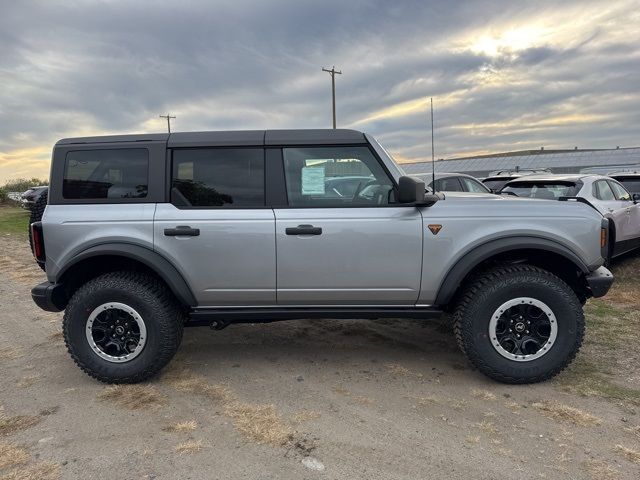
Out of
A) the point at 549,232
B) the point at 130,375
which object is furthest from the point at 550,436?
the point at 130,375

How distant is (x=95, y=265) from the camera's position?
3793mm

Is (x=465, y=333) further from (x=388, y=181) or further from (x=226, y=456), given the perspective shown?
(x=226, y=456)

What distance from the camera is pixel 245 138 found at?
368cm

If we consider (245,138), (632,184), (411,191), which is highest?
(245,138)

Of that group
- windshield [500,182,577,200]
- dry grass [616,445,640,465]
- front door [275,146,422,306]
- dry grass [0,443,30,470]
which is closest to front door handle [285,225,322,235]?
front door [275,146,422,306]

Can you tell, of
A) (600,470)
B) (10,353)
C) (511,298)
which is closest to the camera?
(600,470)

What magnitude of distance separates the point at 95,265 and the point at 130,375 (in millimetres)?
926

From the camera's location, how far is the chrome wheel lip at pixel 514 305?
11.4 feet

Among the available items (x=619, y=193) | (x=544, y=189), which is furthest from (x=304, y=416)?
(x=619, y=193)

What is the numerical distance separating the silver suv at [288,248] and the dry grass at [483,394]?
0.15m

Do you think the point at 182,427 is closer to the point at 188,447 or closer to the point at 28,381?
the point at 188,447

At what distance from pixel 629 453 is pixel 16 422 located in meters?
3.82

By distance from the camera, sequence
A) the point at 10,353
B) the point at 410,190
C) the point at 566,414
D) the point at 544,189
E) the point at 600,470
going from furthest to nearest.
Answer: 1. the point at 544,189
2. the point at 10,353
3. the point at 410,190
4. the point at 566,414
5. the point at 600,470

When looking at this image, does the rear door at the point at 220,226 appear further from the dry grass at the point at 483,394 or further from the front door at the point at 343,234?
the dry grass at the point at 483,394
